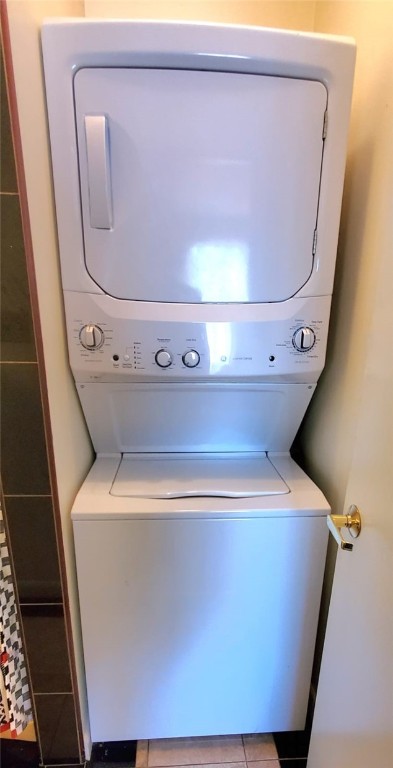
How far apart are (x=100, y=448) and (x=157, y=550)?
1.26 feet

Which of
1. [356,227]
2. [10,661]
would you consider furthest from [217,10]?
[10,661]

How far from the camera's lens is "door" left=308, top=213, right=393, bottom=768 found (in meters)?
0.72

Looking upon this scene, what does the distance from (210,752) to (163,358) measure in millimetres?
1242

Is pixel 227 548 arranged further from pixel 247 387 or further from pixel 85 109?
pixel 85 109

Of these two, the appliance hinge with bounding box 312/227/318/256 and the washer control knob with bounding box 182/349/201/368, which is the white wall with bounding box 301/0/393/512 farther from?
the washer control knob with bounding box 182/349/201/368

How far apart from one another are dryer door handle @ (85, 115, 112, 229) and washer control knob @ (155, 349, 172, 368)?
33cm

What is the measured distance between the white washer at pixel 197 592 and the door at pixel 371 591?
0.84 ft

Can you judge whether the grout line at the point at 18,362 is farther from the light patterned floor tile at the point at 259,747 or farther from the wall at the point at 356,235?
the light patterned floor tile at the point at 259,747

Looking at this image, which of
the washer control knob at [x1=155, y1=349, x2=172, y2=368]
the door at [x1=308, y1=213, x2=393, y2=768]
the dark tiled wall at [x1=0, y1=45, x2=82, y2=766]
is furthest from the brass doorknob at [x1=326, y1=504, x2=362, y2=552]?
the dark tiled wall at [x1=0, y1=45, x2=82, y2=766]

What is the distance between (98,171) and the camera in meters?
0.99

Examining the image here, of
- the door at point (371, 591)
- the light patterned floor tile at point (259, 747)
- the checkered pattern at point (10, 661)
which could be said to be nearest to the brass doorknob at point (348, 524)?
the door at point (371, 591)

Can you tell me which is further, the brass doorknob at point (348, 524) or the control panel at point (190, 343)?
the control panel at point (190, 343)

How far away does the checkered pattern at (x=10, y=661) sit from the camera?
1.08m

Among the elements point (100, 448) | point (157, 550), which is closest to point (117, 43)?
point (100, 448)
